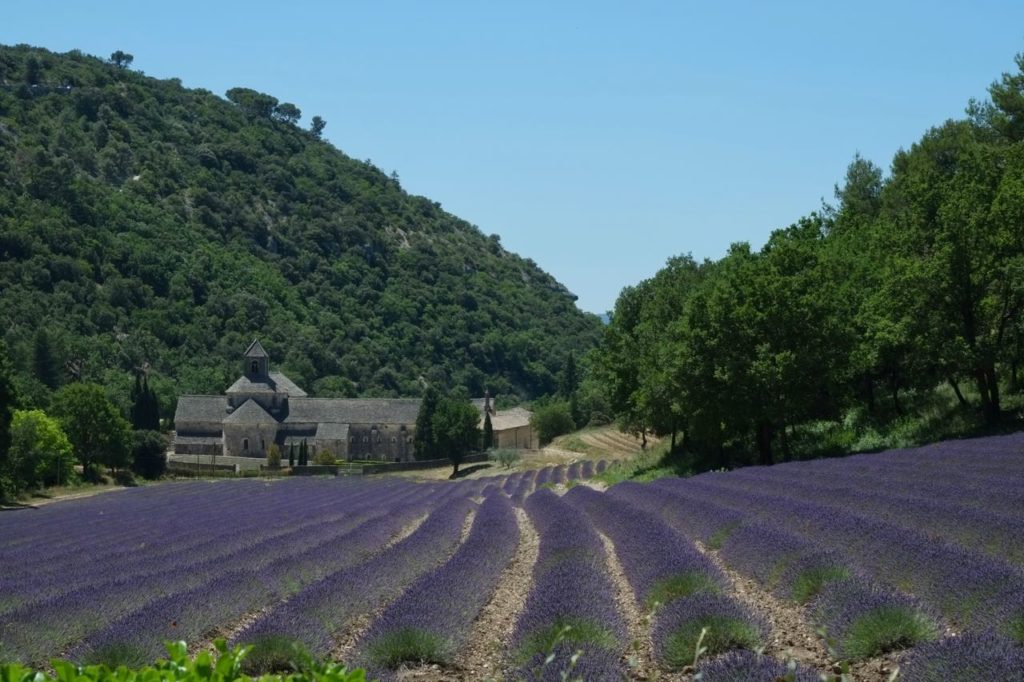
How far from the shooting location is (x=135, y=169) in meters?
186

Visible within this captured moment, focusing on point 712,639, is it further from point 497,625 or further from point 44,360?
point 44,360

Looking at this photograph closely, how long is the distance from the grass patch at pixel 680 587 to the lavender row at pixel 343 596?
2945mm

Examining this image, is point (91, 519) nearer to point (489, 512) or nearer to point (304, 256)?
point (489, 512)

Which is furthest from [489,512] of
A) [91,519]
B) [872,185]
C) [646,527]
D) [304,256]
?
[304,256]

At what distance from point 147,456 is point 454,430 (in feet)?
79.2

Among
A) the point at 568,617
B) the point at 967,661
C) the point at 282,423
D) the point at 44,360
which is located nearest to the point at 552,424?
the point at 282,423

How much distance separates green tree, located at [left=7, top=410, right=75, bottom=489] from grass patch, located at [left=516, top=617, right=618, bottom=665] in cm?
4684

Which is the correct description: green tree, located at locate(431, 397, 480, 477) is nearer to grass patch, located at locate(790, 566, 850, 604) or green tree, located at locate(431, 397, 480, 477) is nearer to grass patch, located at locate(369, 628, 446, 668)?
grass patch, located at locate(790, 566, 850, 604)

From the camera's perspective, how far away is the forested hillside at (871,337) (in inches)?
1147

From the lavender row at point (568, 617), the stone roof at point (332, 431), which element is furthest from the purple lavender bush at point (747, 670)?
the stone roof at point (332, 431)

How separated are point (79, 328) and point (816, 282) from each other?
374 feet

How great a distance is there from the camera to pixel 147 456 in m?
78.9

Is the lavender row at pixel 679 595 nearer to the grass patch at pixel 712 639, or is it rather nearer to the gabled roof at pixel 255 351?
the grass patch at pixel 712 639

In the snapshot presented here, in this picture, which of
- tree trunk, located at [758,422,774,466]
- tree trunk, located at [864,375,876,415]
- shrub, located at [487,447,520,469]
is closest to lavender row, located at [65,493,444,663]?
tree trunk, located at [758,422,774,466]
